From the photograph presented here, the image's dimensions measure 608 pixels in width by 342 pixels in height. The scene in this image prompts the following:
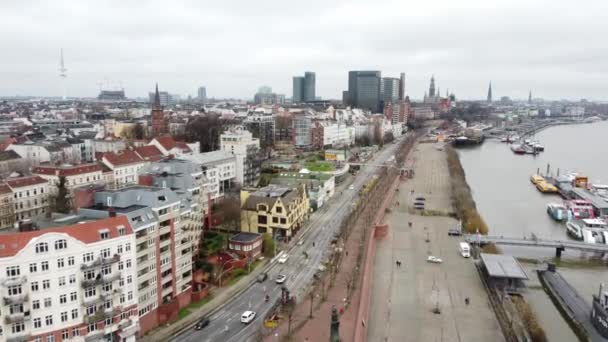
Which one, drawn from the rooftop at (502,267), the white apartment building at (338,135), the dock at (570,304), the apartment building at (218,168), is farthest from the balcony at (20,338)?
the white apartment building at (338,135)

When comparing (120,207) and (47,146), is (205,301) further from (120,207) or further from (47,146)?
(47,146)

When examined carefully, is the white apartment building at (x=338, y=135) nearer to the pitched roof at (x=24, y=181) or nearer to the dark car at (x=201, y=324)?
the pitched roof at (x=24, y=181)

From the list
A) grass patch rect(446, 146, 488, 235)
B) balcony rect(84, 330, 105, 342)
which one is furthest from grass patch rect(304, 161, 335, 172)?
balcony rect(84, 330, 105, 342)

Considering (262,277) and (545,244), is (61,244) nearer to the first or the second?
(262,277)

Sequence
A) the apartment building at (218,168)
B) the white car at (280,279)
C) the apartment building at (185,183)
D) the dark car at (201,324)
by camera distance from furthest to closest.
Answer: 1. the apartment building at (218,168)
2. the white car at (280,279)
3. the apartment building at (185,183)
4. the dark car at (201,324)

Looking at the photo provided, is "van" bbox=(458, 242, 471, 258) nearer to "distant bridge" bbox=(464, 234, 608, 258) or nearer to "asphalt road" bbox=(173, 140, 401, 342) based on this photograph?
"distant bridge" bbox=(464, 234, 608, 258)
